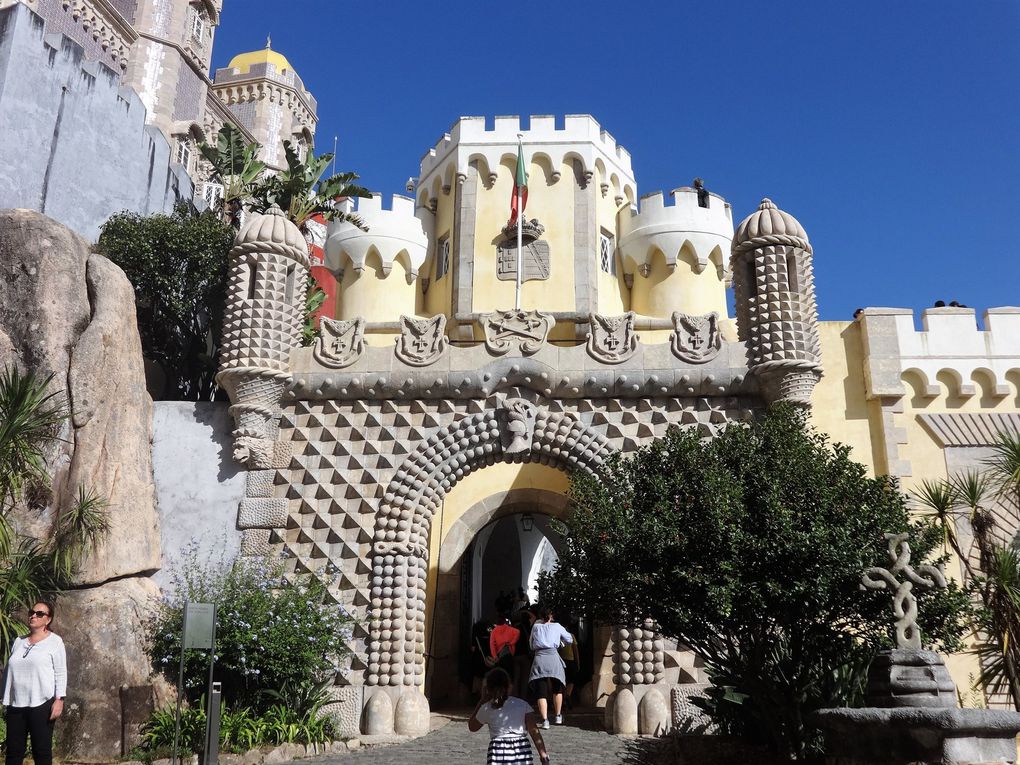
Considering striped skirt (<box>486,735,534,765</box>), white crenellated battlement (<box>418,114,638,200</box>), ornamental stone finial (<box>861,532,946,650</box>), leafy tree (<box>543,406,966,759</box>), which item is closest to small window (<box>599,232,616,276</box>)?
white crenellated battlement (<box>418,114,638,200</box>)

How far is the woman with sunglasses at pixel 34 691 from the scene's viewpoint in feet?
28.2

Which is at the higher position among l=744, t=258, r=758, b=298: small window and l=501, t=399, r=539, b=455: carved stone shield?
l=744, t=258, r=758, b=298: small window

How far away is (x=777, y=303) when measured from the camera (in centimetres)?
1557

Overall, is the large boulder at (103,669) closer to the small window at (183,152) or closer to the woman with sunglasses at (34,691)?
the woman with sunglasses at (34,691)

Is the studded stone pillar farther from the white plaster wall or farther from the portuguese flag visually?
the portuguese flag

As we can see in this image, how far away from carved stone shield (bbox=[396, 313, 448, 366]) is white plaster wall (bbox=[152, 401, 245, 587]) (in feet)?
10.8

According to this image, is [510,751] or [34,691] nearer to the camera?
[510,751]

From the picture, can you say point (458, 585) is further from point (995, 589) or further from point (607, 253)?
point (607, 253)

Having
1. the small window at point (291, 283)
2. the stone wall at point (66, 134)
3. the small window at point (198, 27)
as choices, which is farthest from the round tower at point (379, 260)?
the small window at point (198, 27)

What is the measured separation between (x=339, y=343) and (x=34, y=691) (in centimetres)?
859

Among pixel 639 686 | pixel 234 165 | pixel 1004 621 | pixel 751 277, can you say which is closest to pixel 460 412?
pixel 639 686

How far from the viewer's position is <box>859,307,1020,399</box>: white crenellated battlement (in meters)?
17.7

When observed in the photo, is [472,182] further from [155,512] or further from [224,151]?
[155,512]

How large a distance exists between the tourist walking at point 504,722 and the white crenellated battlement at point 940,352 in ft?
40.1
